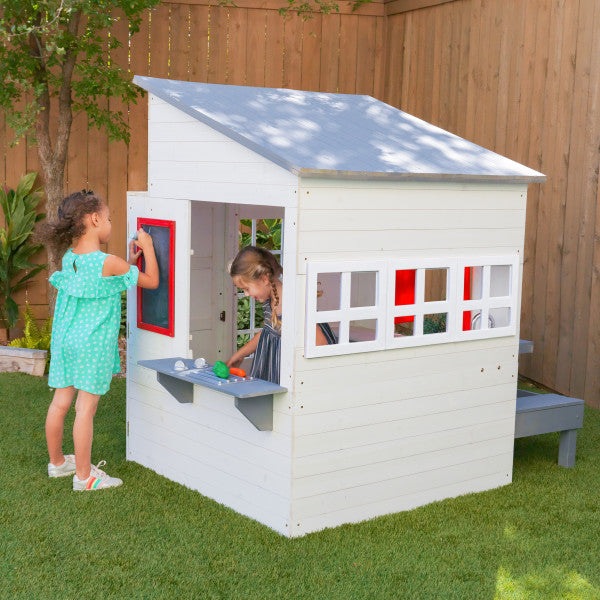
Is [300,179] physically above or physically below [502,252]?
above

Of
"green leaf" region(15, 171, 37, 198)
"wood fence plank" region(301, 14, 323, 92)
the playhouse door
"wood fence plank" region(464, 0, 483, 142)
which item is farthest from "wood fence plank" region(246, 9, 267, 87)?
the playhouse door

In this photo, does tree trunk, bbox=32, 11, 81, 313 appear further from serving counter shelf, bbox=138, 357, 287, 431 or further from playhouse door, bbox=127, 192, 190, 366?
serving counter shelf, bbox=138, 357, 287, 431

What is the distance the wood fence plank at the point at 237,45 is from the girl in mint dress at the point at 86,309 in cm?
410

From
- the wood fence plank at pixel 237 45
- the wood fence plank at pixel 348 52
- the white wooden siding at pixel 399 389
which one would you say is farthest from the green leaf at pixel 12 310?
the white wooden siding at pixel 399 389

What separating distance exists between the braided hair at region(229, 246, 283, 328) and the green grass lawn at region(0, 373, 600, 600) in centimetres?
100

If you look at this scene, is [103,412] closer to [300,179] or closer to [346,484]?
[346,484]

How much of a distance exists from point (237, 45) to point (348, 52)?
3.51ft

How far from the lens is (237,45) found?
8.33m

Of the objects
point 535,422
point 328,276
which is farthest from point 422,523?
point 328,276

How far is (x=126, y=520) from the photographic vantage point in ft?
13.5

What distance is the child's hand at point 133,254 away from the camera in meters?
4.69

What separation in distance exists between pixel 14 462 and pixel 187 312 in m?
1.30

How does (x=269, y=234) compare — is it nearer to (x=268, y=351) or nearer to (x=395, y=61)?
(x=395, y=61)

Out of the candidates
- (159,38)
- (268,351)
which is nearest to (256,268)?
(268,351)
